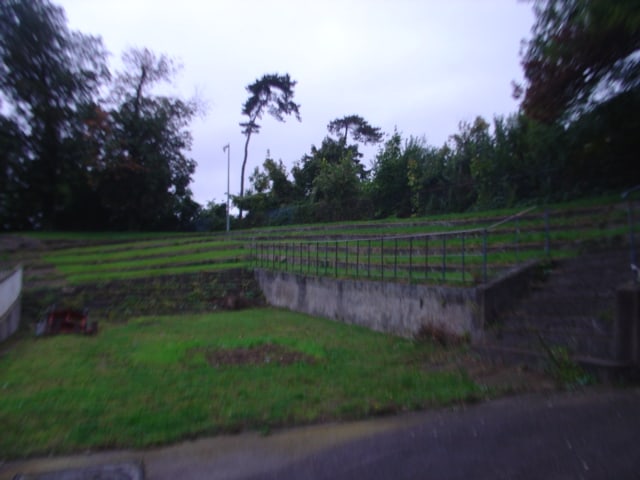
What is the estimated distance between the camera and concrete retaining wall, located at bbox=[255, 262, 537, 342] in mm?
8969

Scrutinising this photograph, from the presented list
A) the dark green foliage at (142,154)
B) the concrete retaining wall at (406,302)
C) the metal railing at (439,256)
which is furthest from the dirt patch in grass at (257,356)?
the dark green foliage at (142,154)

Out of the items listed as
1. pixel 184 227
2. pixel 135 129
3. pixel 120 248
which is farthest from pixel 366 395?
pixel 184 227

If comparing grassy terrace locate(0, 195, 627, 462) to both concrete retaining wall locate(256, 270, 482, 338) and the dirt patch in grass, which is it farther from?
concrete retaining wall locate(256, 270, 482, 338)

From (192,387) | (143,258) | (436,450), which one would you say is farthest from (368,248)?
(143,258)

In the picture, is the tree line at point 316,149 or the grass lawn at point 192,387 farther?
the tree line at point 316,149

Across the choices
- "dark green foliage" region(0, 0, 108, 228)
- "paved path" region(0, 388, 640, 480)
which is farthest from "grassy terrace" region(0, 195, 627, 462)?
"dark green foliage" region(0, 0, 108, 228)

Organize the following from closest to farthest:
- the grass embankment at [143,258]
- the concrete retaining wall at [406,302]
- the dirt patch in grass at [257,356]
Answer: the dirt patch in grass at [257,356]
the concrete retaining wall at [406,302]
the grass embankment at [143,258]

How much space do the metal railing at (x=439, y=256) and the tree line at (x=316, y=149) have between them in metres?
3.66

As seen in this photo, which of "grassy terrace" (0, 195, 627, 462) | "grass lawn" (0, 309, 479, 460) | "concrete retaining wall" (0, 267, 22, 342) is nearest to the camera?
"grass lawn" (0, 309, 479, 460)

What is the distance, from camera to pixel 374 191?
3241cm

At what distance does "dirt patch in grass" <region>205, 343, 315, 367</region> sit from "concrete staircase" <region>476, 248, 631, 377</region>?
3.00 m

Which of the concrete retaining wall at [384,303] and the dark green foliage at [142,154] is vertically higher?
the dark green foliage at [142,154]

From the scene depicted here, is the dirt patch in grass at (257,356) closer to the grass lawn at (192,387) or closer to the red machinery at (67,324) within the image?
the grass lawn at (192,387)

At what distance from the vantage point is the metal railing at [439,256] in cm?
1052
